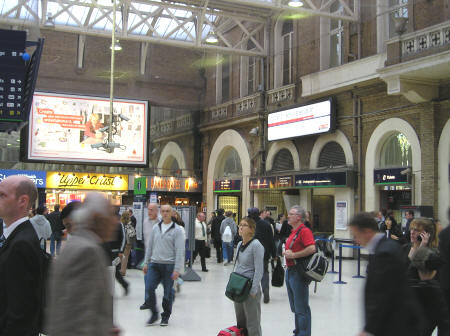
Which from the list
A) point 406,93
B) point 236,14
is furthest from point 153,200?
point 236,14

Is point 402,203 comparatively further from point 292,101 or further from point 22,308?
point 22,308

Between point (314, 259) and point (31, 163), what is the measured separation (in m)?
21.9

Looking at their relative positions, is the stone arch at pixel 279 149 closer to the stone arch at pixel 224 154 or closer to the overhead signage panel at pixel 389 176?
the stone arch at pixel 224 154

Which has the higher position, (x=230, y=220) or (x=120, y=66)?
(x=120, y=66)

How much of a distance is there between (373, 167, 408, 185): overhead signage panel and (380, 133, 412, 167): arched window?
40 centimetres

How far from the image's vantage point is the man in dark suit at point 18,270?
3031mm

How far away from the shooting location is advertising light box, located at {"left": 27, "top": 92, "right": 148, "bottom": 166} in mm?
25609

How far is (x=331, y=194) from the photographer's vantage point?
22.5 meters

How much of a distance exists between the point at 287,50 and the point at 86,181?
37.0 ft

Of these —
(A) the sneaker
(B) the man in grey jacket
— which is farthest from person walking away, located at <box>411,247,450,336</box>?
(A) the sneaker

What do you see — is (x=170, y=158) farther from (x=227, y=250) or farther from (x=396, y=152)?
(x=396, y=152)

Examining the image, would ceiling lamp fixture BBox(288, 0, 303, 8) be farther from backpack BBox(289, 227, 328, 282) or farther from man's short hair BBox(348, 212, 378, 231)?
man's short hair BBox(348, 212, 378, 231)

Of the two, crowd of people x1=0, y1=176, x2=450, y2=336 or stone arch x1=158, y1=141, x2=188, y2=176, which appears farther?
stone arch x1=158, y1=141, x2=188, y2=176

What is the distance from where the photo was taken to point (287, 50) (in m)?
24.0
